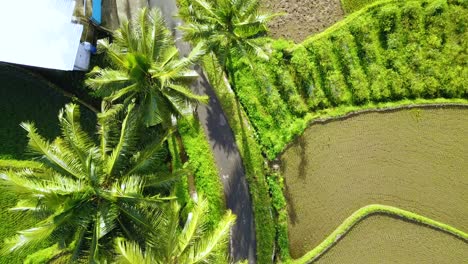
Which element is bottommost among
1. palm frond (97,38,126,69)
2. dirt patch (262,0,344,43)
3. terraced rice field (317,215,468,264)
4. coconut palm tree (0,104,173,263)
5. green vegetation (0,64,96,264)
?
terraced rice field (317,215,468,264)

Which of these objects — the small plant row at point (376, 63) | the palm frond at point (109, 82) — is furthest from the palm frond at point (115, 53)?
the small plant row at point (376, 63)

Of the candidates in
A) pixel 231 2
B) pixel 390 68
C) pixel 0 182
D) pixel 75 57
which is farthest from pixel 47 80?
pixel 390 68

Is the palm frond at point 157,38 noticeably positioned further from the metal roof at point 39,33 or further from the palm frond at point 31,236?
the palm frond at point 31,236

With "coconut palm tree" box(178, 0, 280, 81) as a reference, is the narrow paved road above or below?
below

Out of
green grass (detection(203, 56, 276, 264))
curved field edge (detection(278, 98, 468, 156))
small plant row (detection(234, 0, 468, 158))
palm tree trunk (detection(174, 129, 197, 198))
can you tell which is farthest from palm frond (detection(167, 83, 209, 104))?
curved field edge (detection(278, 98, 468, 156))

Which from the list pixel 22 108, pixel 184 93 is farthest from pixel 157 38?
pixel 22 108

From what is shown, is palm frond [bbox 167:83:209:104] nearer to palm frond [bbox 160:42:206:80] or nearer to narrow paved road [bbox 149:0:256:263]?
palm frond [bbox 160:42:206:80]
